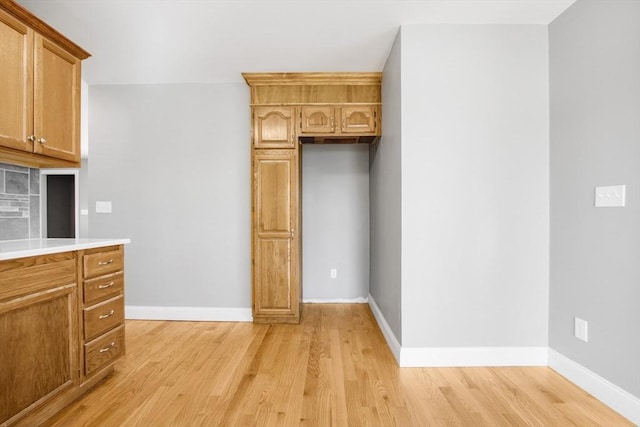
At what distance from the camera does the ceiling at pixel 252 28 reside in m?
2.21

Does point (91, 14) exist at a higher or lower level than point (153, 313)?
higher

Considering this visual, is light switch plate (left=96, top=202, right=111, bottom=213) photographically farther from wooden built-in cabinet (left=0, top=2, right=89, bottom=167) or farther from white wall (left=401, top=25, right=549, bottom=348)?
white wall (left=401, top=25, right=549, bottom=348)

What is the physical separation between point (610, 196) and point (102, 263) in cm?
308

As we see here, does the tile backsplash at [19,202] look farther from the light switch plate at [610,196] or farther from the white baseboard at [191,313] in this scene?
the light switch plate at [610,196]

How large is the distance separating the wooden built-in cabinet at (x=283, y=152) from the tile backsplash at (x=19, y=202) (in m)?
1.67

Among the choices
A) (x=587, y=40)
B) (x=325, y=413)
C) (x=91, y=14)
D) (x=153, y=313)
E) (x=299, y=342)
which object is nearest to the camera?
(x=325, y=413)

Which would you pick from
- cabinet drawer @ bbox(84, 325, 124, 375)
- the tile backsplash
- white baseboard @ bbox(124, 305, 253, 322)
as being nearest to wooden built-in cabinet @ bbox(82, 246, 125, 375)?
cabinet drawer @ bbox(84, 325, 124, 375)

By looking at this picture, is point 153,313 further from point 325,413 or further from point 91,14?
point 91,14

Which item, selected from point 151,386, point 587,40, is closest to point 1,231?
point 151,386

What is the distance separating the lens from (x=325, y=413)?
5.83 ft

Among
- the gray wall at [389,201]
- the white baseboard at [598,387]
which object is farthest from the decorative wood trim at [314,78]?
the white baseboard at [598,387]

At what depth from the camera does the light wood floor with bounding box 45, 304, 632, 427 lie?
1738 mm

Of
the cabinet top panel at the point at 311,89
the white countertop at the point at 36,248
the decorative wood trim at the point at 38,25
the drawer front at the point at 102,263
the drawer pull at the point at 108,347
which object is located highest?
the cabinet top panel at the point at 311,89

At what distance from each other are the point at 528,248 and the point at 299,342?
6.43ft
